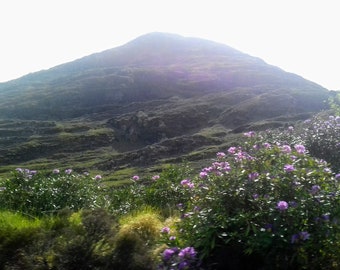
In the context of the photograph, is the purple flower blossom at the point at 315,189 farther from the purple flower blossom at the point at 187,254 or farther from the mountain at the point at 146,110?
the mountain at the point at 146,110

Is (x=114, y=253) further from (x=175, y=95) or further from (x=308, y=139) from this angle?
(x=175, y=95)

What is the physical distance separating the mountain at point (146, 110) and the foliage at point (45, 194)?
61752 millimetres

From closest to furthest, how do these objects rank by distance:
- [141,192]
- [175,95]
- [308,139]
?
[308,139], [141,192], [175,95]

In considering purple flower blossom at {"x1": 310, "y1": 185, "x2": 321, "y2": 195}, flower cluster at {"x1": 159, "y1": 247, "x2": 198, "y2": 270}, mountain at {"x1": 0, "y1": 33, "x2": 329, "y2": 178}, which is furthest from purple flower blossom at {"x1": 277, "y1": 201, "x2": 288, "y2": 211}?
mountain at {"x1": 0, "y1": 33, "x2": 329, "y2": 178}

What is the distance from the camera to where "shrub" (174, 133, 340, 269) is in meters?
4.37

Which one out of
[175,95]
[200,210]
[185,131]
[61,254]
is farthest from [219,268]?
[175,95]

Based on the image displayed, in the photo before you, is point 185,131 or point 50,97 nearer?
point 185,131

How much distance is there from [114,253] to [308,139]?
21.2ft

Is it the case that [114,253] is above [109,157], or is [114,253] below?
above

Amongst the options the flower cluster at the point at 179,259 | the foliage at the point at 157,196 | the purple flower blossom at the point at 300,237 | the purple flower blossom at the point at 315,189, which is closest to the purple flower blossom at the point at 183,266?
the flower cluster at the point at 179,259

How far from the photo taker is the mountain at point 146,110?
85.3 m

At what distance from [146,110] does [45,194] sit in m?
111

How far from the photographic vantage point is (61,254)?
191 inches

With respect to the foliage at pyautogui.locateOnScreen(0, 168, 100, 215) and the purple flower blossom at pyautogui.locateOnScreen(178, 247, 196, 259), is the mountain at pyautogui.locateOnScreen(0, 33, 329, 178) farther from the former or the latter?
the purple flower blossom at pyautogui.locateOnScreen(178, 247, 196, 259)
